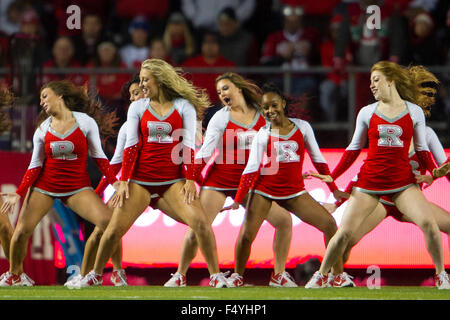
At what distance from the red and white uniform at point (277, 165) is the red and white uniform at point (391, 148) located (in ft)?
1.93

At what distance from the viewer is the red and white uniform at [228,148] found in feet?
35.2

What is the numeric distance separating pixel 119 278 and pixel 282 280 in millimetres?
1554

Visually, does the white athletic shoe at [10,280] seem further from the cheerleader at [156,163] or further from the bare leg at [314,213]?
the bare leg at [314,213]

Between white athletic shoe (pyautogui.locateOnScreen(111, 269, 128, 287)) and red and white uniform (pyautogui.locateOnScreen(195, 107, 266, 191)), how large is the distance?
1.18m

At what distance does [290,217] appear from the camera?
10844 mm

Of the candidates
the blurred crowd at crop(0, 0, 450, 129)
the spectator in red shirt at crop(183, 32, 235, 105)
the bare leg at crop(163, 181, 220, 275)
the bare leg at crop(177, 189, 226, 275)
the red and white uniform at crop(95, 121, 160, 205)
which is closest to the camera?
the bare leg at crop(163, 181, 220, 275)

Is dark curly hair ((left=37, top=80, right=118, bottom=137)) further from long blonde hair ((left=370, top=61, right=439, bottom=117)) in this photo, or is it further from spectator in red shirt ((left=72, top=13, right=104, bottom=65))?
spectator in red shirt ((left=72, top=13, right=104, bottom=65))

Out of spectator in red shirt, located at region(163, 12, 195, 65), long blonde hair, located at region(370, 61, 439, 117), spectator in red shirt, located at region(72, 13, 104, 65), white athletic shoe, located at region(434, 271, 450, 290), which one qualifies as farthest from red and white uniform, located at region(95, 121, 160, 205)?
spectator in red shirt, located at region(163, 12, 195, 65)

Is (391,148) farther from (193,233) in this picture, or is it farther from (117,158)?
(117,158)

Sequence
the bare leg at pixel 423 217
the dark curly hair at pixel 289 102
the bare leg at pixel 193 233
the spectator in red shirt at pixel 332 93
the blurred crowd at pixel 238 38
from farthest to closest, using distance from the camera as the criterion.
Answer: the blurred crowd at pixel 238 38 → the spectator in red shirt at pixel 332 93 → the bare leg at pixel 193 233 → the dark curly hair at pixel 289 102 → the bare leg at pixel 423 217

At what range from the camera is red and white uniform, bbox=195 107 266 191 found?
10.7m

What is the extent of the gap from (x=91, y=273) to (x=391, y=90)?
10.3 ft

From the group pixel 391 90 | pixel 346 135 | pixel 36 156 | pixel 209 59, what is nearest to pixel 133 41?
pixel 209 59

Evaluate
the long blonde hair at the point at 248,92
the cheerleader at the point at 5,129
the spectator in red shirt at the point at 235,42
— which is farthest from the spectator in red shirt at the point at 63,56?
the long blonde hair at the point at 248,92
